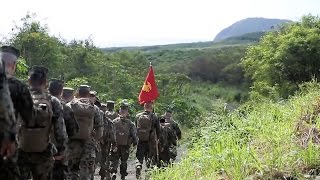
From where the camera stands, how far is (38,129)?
256 inches

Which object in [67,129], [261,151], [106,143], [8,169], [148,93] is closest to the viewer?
[8,169]

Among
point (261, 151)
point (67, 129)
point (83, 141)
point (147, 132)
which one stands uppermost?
point (67, 129)

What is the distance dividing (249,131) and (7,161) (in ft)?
15.0

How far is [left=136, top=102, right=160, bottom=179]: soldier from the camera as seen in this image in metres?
12.8

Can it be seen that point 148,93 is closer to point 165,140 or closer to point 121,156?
point 165,140

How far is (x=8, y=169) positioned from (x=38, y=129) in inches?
47.9

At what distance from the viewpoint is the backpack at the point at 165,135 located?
46.1 feet

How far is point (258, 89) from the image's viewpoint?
32.9 m

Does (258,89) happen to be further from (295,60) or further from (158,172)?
(158,172)

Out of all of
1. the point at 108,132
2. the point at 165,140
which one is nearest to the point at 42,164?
the point at 108,132

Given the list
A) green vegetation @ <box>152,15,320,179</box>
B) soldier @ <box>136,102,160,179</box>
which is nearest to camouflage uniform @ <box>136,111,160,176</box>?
soldier @ <box>136,102,160,179</box>

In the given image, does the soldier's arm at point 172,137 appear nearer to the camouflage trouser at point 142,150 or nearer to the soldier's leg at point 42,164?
the camouflage trouser at point 142,150

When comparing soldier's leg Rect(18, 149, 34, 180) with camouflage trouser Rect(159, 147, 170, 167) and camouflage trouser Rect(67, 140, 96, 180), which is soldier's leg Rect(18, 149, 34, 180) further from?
camouflage trouser Rect(159, 147, 170, 167)

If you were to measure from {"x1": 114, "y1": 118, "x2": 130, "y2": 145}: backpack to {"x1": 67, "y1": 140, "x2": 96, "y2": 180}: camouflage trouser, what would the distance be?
3.11 metres
